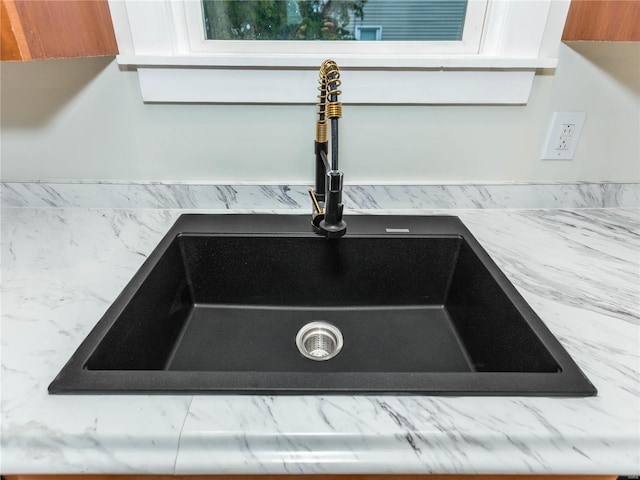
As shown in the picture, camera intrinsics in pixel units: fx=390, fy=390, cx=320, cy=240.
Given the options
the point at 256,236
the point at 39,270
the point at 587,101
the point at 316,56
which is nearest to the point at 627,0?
the point at 587,101

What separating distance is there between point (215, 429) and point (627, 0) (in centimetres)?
99

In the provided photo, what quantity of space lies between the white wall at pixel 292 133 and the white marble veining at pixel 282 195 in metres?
0.02

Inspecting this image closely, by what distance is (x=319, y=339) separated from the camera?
2.70 feet

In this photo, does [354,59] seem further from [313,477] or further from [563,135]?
[313,477]

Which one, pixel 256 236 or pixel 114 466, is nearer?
pixel 114 466

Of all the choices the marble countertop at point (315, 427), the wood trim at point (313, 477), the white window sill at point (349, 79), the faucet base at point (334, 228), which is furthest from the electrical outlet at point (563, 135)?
the wood trim at point (313, 477)

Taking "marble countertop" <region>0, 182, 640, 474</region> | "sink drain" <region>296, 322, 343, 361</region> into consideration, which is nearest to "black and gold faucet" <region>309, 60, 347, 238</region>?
"sink drain" <region>296, 322, 343, 361</region>

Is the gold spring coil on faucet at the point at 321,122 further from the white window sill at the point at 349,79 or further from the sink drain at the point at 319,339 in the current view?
the sink drain at the point at 319,339

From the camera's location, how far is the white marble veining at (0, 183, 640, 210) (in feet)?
3.18

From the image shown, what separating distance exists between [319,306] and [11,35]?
2.36 ft

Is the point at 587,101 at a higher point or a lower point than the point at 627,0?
lower

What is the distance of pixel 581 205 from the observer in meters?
1.01

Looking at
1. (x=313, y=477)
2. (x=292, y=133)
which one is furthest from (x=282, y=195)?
(x=313, y=477)

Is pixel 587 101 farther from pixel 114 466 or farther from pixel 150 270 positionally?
pixel 114 466
